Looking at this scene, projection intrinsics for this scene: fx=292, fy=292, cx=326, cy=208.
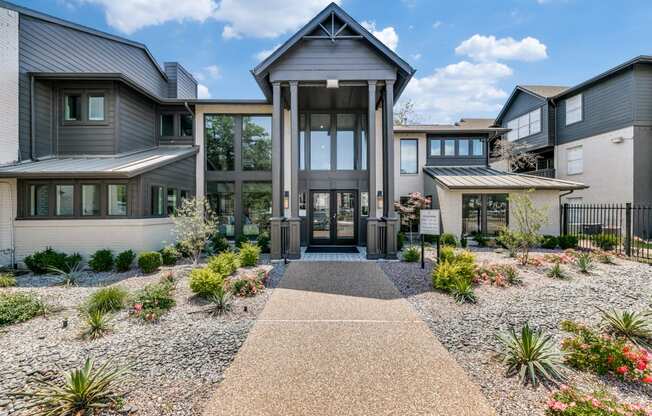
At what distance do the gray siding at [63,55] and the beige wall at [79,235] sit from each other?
102 inches

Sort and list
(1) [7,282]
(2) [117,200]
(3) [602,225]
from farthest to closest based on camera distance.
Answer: (3) [602,225] < (2) [117,200] < (1) [7,282]

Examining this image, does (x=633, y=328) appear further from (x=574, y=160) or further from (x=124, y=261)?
(x=574, y=160)

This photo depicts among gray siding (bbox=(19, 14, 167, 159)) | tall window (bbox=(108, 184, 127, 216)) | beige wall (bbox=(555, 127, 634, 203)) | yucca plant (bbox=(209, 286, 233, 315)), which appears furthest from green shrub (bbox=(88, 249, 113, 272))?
beige wall (bbox=(555, 127, 634, 203))

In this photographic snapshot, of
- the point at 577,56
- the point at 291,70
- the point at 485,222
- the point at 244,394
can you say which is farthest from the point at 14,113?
the point at 577,56

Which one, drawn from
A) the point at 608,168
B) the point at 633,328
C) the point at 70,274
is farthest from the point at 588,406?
the point at 608,168

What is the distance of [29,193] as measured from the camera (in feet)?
29.9

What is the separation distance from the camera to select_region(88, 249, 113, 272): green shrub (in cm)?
851

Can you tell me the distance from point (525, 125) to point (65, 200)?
25.8 meters

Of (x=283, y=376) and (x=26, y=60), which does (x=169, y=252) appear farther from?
(x=26, y=60)

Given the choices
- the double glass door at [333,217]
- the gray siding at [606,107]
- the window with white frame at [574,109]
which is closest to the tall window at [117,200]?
the double glass door at [333,217]

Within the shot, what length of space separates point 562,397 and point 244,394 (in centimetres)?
315

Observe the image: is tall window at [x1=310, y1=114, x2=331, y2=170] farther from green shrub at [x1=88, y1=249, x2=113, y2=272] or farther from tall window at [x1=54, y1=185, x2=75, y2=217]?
tall window at [x1=54, y1=185, x2=75, y2=217]

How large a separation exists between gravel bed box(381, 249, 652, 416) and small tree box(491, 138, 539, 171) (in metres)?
12.4

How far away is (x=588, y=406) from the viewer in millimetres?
2611
